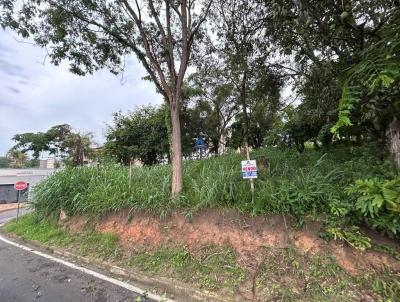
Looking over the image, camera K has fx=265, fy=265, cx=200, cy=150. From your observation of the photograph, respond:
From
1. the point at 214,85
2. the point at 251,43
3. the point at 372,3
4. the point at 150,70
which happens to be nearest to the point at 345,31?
the point at 372,3

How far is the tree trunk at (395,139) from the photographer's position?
3924mm

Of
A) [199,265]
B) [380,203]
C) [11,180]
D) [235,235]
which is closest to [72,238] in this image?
[199,265]

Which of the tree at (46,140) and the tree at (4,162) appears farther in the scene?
the tree at (4,162)

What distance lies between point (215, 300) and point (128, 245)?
222cm

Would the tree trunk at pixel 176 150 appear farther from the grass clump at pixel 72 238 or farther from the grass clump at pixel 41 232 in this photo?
the grass clump at pixel 41 232

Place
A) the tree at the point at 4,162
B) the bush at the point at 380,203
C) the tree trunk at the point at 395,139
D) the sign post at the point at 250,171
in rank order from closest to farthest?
the bush at the point at 380,203
the tree trunk at the point at 395,139
the sign post at the point at 250,171
the tree at the point at 4,162

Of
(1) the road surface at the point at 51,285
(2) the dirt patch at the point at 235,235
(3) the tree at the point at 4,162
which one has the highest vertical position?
(3) the tree at the point at 4,162

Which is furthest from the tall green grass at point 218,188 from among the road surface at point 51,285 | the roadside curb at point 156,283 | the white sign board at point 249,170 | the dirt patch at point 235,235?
the road surface at point 51,285

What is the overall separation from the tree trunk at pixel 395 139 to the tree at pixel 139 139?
44.9 ft

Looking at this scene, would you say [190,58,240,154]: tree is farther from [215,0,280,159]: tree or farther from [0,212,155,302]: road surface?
[0,212,155,302]: road surface

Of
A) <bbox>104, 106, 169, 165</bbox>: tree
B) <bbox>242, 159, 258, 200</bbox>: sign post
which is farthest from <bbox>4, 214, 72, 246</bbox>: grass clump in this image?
<bbox>104, 106, 169, 165</bbox>: tree

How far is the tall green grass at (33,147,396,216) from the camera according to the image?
3.97m

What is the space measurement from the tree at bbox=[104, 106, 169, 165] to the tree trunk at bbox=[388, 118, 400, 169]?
13.7m

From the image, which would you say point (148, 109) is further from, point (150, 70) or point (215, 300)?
point (215, 300)
